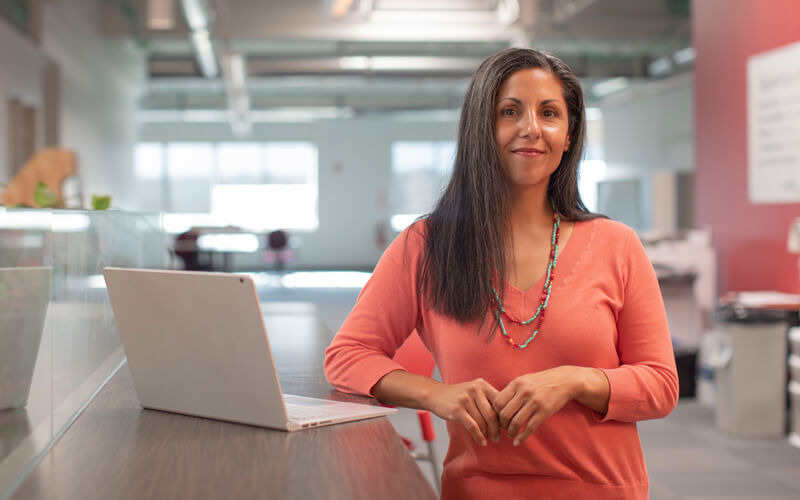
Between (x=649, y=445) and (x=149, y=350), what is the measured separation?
3685 mm

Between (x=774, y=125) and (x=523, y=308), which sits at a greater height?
(x=774, y=125)

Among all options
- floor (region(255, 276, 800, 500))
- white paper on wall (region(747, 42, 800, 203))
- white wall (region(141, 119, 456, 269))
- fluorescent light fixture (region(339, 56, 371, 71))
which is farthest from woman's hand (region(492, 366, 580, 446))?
white wall (region(141, 119, 456, 269))

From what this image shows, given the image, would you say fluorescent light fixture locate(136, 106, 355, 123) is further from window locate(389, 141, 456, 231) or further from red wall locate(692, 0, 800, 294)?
red wall locate(692, 0, 800, 294)

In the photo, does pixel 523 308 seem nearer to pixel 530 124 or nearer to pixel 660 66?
pixel 530 124

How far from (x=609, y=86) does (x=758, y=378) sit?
1024cm

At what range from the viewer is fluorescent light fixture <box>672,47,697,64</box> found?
10.5 m

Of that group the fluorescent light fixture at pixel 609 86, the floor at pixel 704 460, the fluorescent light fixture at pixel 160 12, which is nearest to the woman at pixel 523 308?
the floor at pixel 704 460

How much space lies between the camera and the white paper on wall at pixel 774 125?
5.19 meters

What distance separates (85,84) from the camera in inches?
410

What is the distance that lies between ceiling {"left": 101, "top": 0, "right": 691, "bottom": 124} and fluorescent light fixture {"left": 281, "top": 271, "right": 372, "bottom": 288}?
331 centimetres

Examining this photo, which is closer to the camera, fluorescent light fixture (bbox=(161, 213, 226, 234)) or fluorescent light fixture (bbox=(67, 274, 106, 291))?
fluorescent light fixture (bbox=(67, 274, 106, 291))

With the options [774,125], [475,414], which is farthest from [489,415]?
[774,125]

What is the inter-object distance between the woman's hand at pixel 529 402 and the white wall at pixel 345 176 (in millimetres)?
17097

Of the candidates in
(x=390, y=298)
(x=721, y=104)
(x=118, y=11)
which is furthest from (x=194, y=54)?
(x=390, y=298)
